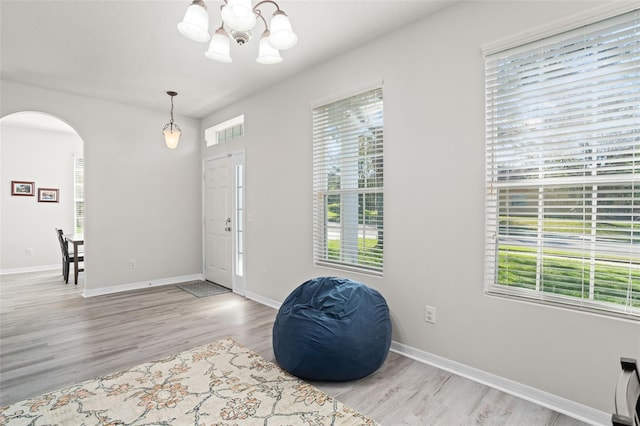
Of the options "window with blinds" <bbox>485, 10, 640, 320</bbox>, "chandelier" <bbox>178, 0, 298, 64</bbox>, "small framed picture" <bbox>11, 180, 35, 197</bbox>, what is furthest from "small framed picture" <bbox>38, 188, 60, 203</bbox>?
"window with blinds" <bbox>485, 10, 640, 320</bbox>

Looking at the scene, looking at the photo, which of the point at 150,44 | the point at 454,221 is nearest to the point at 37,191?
the point at 150,44

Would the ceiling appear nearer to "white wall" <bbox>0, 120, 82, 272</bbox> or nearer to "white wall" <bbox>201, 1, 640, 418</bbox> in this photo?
"white wall" <bbox>201, 1, 640, 418</bbox>

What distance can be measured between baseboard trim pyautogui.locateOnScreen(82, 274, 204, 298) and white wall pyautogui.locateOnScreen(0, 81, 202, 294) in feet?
0.05

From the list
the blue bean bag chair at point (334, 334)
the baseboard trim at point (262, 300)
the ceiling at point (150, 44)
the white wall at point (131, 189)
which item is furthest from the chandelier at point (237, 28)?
the baseboard trim at point (262, 300)

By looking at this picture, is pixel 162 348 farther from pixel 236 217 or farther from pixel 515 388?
A: pixel 515 388

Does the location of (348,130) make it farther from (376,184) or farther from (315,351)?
(315,351)

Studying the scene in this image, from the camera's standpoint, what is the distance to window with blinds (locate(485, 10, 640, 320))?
182 cm

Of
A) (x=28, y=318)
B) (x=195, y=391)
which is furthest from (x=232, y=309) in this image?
(x=28, y=318)

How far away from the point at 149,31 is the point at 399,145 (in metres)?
2.41

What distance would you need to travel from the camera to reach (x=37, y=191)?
6.54 meters

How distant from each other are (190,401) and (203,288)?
3.15m

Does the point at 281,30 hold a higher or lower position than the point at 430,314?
higher

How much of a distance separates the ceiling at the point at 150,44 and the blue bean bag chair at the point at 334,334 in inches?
87.8

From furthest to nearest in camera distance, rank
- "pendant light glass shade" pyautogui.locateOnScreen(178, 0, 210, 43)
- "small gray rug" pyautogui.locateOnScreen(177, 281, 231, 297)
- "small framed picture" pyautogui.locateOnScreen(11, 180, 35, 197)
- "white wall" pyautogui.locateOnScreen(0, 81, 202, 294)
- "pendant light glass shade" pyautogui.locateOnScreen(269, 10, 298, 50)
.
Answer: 1. "small framed picture" pyautogui.locateOnScreen(11, 180, 35, 197)
2. "small gray rug" pyautogui.locateOnScreen(177, 281, 231, 297)
3. "white wall" pyautogui.locateOnScreen(0, 81, 202, 294)
4. "pendant light glass shade" pyautogui.locateOnScreen(269, 10, 298, 50)
5. "pendant light glass shade" pyautogui.locateOnScreen(178, 0, 210, 43)
